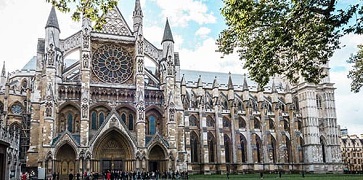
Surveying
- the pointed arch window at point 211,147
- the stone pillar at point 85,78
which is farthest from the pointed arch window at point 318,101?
the stone pillar at point 85,78

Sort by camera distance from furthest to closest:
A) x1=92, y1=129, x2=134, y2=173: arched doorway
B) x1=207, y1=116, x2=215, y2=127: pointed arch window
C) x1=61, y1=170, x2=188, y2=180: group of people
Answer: x1=207, y1=116, x2=215, y2=127: pointed arch window
x1=92, y1=129, x2=134, y2=173: arched doorway
x1=61, y1=170, x2=188, y2=180: group of people

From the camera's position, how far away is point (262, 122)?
5434 centimetres

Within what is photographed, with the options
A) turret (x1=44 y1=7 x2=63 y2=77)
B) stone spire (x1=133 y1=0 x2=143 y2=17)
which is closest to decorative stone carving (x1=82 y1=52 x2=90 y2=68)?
turret (x1=44 y1=7 x2=63 y2=77)

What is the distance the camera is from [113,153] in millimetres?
36094

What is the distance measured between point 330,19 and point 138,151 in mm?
24751

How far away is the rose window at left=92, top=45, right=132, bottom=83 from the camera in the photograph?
123ft

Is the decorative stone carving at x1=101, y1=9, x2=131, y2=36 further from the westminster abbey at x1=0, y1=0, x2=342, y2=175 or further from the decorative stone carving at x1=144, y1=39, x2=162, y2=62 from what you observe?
the decorative stone carving at x1=144, y1=39, x2=162, y2=62

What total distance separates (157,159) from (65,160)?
8.98m

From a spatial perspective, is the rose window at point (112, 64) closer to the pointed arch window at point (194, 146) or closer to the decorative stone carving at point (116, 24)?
the decorative stone carving at point (116, 24)

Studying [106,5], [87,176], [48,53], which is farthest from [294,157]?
[106,5]

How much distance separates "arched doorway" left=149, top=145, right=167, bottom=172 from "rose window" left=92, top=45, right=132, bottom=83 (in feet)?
26.3

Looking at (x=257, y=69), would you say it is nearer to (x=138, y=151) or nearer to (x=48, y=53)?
(x=138, y=151)

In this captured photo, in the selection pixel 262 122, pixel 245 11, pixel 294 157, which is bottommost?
pixel 294 157

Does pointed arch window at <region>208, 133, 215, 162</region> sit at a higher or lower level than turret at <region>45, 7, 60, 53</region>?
lower
